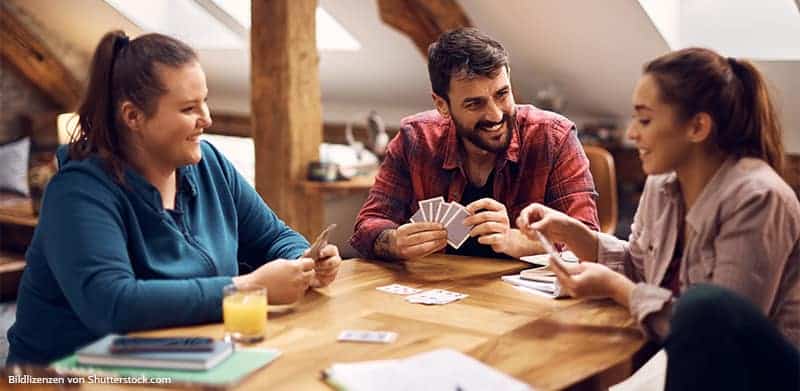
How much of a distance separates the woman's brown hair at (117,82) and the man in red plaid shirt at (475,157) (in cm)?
80

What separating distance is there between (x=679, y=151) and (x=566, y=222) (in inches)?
16.1

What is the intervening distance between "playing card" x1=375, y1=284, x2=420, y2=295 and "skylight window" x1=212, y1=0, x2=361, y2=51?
4175 mm

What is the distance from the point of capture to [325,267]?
7.25 feet

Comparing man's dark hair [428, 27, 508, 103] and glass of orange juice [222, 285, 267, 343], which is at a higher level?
man's dark hair [428, 27, 508, 103]

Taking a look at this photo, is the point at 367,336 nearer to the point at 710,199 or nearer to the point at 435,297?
the point at 435,297

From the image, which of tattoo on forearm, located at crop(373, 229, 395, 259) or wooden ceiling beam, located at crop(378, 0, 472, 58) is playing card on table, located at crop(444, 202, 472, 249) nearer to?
tattoo on forearm, located at crop(373, 229, 395, 259)

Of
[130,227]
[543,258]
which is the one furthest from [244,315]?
[543,258]

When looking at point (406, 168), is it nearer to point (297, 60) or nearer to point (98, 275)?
point (98, 275)

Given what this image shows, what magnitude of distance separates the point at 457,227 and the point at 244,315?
83 centimetres

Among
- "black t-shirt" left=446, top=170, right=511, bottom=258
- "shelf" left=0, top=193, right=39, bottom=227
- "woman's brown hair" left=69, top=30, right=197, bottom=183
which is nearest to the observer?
"woman's brown hair" left=69, top=30, right=197, bottom=183

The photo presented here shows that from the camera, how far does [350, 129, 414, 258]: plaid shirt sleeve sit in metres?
2.69

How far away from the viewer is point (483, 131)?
2.70 metres

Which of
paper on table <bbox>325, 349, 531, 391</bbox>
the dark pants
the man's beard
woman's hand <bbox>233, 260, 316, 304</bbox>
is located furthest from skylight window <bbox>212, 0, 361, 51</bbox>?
the dark pants

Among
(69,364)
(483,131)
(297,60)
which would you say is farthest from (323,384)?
(297,60)
